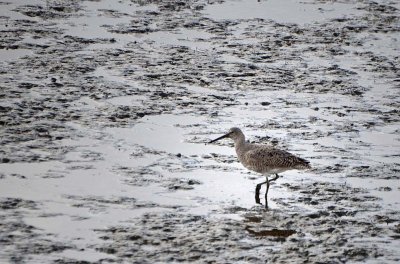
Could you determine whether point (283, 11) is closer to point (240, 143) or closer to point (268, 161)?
point (240, 143)

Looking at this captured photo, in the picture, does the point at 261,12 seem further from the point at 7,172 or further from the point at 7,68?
the point at 7,172

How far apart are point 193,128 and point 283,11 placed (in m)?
10.3

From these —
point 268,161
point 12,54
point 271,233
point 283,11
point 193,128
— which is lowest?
point 271,233

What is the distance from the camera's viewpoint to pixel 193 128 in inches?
695

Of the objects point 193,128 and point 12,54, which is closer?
point 193,128

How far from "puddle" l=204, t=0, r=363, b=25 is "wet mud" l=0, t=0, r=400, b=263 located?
0.09m

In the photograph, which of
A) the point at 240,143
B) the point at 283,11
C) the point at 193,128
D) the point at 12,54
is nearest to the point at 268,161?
the point at 240,143

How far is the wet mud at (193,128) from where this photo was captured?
12.7m

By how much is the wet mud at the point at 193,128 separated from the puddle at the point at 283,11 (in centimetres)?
9

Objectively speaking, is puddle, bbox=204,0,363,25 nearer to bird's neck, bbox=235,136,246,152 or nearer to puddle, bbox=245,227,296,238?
bird's neck, bbox=235,136,246,152

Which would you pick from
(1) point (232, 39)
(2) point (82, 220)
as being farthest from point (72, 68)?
(2) point (82, 220)

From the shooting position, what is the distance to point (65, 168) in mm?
15344

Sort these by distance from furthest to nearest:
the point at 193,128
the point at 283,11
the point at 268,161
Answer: the point at 283,11 < the point at 193,128 < the point at 268,161

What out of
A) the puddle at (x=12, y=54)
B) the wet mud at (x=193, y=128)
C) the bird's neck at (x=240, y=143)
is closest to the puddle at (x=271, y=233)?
the wet mud at (x=193, y=128)
